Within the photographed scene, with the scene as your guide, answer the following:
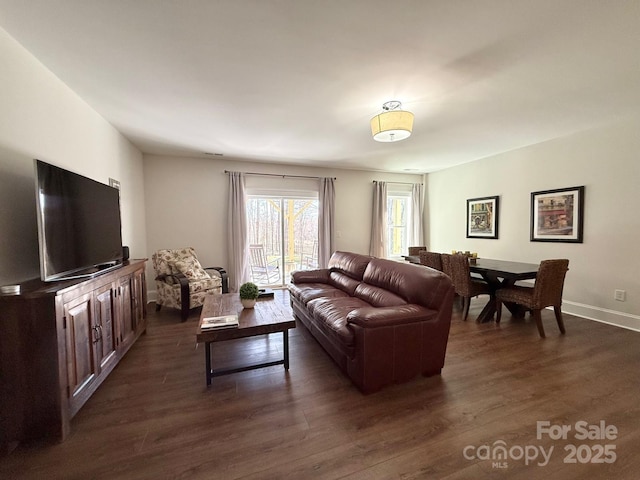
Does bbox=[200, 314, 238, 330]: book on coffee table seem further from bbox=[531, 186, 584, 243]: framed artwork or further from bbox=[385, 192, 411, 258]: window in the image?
bbox=[385, 192, 411, 258]: window

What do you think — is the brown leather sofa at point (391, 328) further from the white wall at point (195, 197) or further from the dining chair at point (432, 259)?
the white wall at point (195, 197)

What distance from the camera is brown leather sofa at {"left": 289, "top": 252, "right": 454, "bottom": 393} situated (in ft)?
6.52

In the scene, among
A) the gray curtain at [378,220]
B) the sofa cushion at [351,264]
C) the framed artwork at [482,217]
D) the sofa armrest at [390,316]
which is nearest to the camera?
the sofa armrest at [390,316]

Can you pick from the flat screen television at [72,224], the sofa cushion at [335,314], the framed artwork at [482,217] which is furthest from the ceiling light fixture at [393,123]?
the framed artwork at [482,217]

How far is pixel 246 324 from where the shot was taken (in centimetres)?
221

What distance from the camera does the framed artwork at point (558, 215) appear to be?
12.1 feet

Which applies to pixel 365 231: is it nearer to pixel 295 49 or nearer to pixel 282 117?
pixel 282 117

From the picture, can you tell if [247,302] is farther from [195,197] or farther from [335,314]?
[195,197]

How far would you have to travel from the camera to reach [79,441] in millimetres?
1593

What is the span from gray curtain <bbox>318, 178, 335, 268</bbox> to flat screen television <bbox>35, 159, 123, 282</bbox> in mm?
3591

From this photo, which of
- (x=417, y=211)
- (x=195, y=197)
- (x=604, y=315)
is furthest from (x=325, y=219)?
(x=604, y=315)

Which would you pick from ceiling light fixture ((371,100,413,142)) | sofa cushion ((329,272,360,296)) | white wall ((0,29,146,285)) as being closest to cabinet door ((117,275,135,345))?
white wall ((0,29,146,285))

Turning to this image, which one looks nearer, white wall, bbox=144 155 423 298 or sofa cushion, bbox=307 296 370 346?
A: sofa cushion, bbox=307 296 370 346

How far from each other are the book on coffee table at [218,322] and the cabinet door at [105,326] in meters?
0.77
